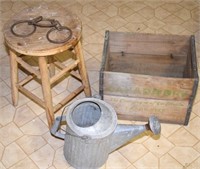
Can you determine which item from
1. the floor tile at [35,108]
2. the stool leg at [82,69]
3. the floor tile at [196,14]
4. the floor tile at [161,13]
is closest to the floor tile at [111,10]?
the floor tile at [161,13]

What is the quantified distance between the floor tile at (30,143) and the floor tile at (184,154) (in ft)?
2.04

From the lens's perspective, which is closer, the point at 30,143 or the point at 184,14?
the point at 30,143

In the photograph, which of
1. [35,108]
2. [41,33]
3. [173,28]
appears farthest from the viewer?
[173,28]

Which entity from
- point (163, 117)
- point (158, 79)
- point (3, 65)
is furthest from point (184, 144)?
point (3, 65)

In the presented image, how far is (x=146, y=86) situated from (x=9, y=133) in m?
0.71

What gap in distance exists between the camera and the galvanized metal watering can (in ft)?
4.62

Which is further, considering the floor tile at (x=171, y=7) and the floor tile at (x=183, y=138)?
the floor tile at (x=171, y=7)

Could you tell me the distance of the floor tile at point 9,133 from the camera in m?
1.73

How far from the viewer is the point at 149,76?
1532mm

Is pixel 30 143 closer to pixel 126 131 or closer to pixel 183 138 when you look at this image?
pixel 126 131

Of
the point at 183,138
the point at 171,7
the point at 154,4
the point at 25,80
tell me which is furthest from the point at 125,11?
the point at 183,138

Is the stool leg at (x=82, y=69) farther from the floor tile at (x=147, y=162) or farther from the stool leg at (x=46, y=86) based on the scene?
the floor tile at (x=147, y=162)

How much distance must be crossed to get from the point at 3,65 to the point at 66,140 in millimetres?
772

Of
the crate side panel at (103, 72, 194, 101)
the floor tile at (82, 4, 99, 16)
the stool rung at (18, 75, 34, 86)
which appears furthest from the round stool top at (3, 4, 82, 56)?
the floor tile at (82, 4, 99, 16)
